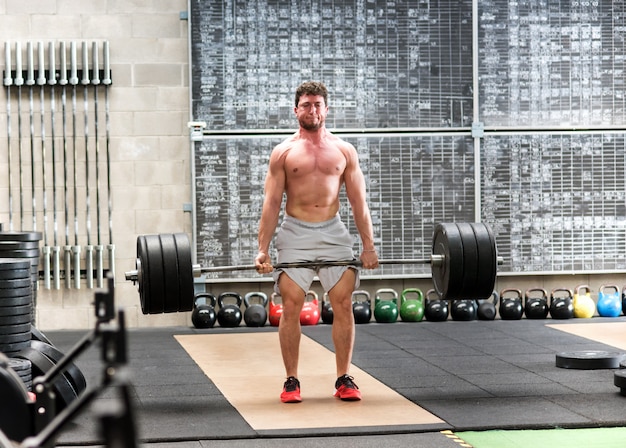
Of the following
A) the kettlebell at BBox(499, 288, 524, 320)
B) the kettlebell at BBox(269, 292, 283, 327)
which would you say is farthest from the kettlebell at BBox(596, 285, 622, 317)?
the kettlebell at BBox(269, 292, 283, 327)

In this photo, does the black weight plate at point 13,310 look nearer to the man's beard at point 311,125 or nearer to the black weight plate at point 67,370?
the black weight plate at point 67,370

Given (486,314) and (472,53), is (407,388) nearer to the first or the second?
(486,314)

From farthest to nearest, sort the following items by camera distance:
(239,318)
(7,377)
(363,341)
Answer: (239,318) → (363,341) → (7,377)

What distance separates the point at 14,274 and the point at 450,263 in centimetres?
177

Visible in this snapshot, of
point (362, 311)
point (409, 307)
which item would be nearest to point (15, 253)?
point (362, 311)

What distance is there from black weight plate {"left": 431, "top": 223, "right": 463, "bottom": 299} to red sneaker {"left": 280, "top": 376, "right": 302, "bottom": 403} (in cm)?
75

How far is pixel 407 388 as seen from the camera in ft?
15.2

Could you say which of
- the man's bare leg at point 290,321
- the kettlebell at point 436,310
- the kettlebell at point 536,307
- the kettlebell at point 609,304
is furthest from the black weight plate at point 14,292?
the kettlebell at point 609,304

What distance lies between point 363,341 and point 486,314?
1368 mm

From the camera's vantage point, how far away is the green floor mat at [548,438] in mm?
3498

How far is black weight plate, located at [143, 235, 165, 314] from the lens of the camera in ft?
13.6

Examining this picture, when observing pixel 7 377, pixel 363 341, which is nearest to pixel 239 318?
pixel 363 341

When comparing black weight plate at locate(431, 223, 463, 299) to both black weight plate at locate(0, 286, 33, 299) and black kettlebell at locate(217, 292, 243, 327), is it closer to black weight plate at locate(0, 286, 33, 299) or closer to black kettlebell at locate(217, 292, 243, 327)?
black weight plate at locate(0, 286, 33, 299)

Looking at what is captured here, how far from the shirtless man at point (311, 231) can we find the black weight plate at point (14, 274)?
947mm
